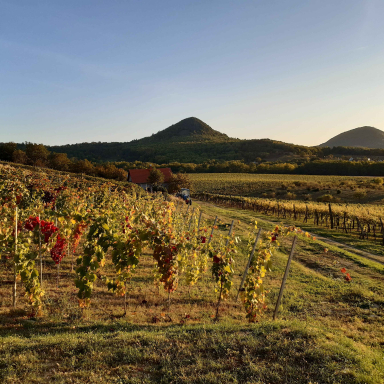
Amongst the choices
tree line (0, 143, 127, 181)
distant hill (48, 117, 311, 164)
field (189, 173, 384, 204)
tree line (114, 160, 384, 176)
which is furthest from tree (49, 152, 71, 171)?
distant hill (48, 117, 311, 164)

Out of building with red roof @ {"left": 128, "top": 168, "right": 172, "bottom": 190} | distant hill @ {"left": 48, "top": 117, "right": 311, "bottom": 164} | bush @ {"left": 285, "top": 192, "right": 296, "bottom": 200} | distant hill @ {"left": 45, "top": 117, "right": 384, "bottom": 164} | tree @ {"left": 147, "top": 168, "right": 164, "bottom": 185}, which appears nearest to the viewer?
tree @ {"left": 147, "top": 168, "right": 164, "bottom": 185}

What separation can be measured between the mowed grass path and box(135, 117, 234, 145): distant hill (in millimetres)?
154971

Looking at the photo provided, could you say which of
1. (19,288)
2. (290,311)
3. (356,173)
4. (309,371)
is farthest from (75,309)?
(356,173)

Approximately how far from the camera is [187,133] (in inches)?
7003

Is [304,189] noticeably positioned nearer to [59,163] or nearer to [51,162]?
[59,163]

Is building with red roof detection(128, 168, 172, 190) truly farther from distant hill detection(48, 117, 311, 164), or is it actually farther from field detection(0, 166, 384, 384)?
distant hill detection(48, 117, 311, 164)

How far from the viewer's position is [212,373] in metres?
3.38

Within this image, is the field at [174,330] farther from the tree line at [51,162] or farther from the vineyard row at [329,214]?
the tree line at [51,162]

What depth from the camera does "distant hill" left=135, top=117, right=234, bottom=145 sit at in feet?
537

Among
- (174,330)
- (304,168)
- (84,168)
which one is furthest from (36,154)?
(304,168)

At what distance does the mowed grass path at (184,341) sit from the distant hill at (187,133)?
508 feet

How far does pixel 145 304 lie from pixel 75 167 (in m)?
38.6

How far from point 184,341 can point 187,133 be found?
178317 mm

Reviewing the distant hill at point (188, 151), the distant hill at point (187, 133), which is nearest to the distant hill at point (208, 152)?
the distant hill at point (188, 151)
